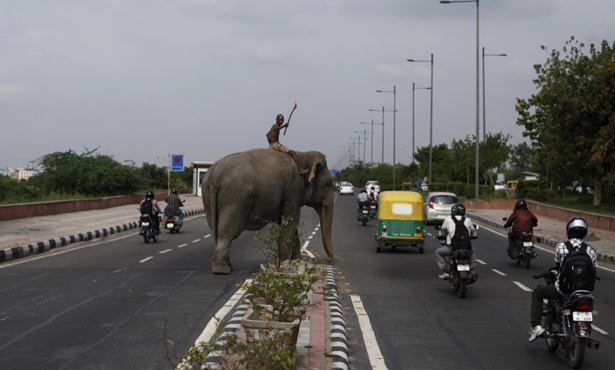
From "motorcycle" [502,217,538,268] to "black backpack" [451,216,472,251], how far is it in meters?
4.30

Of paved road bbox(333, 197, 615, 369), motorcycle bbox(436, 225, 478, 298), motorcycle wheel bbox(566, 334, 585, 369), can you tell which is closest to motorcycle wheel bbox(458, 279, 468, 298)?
motorcycle bbox(436, 225, 478, 298)

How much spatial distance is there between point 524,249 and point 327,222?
4.53m

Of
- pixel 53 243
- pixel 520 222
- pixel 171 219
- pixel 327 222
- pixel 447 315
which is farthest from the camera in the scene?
pixel 171 219

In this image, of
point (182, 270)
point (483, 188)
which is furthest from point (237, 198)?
point (483, 188)

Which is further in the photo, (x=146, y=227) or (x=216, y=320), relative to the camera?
(x=146, y=227)

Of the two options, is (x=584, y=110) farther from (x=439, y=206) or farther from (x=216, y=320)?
(x=216, y=320)

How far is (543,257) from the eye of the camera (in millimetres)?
17844

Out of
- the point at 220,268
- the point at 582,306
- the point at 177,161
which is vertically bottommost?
the point at 220,268

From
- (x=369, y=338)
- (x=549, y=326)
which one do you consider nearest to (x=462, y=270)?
(x=549, y=326)

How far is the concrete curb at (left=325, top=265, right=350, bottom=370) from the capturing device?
6.44 meters

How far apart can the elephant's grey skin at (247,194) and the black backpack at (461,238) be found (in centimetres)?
352

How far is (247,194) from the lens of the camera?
43.8ft

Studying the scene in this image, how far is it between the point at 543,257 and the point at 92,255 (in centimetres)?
1178

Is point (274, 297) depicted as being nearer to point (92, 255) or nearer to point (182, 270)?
point (182, 270)
